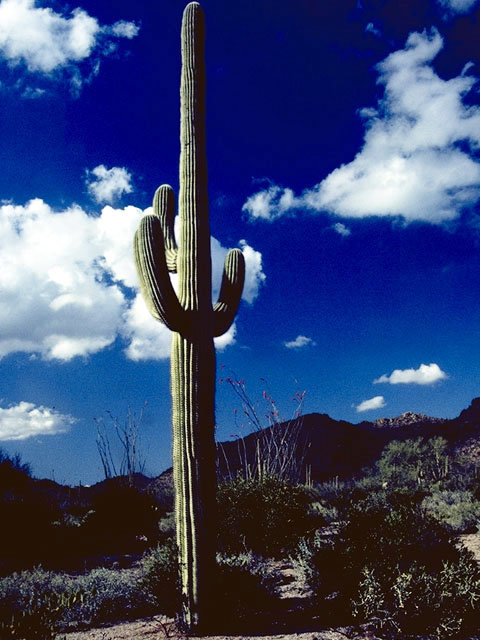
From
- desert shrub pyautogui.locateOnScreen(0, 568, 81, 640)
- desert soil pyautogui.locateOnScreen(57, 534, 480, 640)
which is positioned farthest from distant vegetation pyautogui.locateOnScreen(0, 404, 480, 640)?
desert soil pyautogui.locateOnScreen(57, 534, 480, 640)

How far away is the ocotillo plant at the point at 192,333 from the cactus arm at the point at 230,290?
0.04ft

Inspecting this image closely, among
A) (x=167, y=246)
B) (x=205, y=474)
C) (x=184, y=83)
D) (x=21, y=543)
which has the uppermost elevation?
(x=184, y=83)

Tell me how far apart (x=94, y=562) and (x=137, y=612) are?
14.7ft

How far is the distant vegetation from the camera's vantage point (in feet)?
18.8

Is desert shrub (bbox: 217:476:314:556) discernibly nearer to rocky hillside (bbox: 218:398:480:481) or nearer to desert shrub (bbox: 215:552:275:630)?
desert shrub (bbox: 215:552:275:630)

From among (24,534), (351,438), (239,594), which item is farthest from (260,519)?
(351,438)

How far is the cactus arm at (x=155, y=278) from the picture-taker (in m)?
6.33

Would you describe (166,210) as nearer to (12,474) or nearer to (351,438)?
(12,474)

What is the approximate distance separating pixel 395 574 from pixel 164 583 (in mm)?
2663

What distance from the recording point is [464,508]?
43.3 ft

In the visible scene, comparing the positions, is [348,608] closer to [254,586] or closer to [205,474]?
[254,586]

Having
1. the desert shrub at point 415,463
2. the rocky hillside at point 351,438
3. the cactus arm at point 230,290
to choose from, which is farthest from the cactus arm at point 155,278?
the rocky hillside at point 351,438

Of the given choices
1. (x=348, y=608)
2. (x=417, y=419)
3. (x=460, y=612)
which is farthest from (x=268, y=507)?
(x=417, y=419)

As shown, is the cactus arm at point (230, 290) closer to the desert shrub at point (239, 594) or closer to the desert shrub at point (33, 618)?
the desert shrub at point (239, 594)
